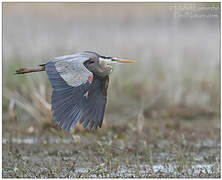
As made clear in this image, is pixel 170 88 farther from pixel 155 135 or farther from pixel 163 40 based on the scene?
pixel 163 40

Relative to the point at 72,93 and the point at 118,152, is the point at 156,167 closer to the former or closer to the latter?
the point at 118,152

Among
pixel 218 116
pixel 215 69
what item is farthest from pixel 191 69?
pixel 218 116

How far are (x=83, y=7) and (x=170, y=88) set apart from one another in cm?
371

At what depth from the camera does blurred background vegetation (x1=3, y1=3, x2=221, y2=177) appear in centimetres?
572

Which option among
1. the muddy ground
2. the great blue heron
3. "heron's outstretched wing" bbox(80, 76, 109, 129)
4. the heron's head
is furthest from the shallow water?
the heron's head

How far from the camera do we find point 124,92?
8930 millimetres

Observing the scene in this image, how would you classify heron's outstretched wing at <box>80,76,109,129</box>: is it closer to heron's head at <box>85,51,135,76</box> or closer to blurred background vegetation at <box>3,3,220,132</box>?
heron's head at <box>85,51,135,76</box>

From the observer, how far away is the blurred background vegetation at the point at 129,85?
572 cm

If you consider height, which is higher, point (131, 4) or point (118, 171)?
point (131, 4)

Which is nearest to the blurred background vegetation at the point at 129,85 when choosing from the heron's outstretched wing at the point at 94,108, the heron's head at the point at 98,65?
the heron's outstretched wing at the point at 94,108

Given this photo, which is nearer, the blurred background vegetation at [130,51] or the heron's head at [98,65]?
the heron's head at [98,65]

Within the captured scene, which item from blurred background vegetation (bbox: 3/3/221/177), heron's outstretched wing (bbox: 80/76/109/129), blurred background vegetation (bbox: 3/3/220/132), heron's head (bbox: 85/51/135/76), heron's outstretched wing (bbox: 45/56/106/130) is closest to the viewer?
heron's outstretched wing (bbox: 45/56/106/130)

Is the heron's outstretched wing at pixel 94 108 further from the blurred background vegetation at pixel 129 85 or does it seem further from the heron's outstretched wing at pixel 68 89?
the blurred background vegetation at pixel 129 85

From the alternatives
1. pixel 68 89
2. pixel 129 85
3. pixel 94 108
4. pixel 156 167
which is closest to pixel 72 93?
pixel 68 89
